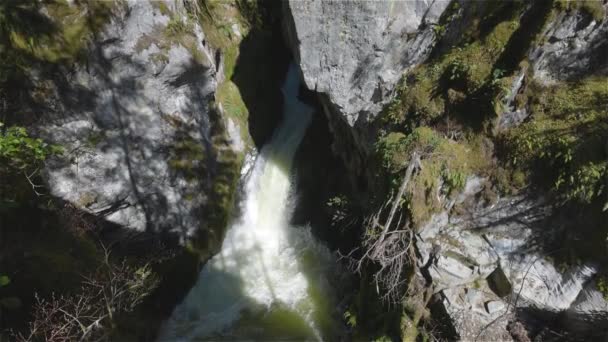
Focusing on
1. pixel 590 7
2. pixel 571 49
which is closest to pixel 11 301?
pixel 571 49

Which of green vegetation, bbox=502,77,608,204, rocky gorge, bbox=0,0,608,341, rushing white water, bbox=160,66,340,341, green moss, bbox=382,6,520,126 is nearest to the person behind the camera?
green vegetation, bbox=502,77,608,204

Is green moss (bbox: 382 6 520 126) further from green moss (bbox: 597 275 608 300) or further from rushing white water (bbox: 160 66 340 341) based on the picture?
rushing white water (bbox: 160 66 340 341)

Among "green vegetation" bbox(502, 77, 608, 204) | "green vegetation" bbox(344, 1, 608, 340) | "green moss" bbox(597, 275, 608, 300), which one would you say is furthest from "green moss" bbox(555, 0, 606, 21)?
"green moss" bbox(597, 275, 608, 300)

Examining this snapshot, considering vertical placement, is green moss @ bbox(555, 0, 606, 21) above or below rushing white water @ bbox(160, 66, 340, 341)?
above

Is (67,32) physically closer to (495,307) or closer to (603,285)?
(495,307)

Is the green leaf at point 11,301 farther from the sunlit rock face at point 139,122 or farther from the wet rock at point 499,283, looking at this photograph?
the wet rock at point 499,283
